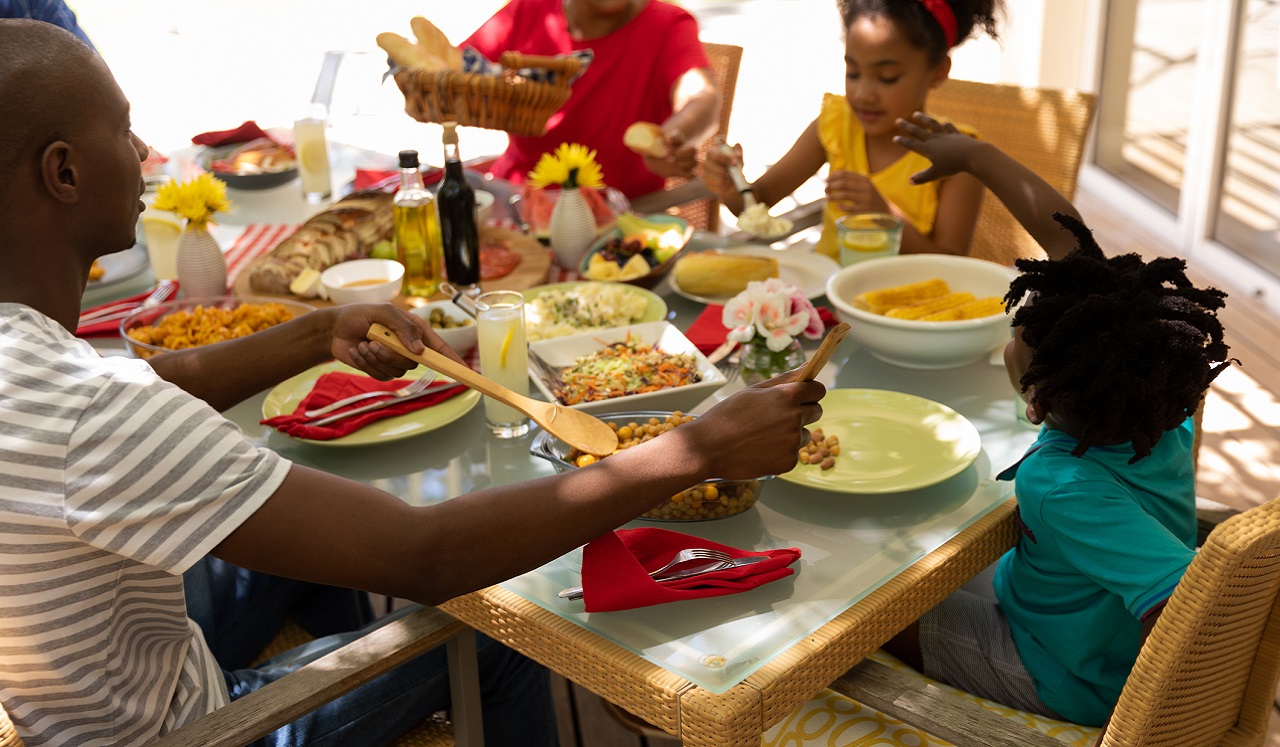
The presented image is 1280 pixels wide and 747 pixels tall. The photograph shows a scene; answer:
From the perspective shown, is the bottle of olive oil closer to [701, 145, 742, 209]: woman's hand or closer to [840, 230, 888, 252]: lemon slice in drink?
[701, 145, 742, 209]: woman's hand

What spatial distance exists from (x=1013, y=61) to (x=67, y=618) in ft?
17.9

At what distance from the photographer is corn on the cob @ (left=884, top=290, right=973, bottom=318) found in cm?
176

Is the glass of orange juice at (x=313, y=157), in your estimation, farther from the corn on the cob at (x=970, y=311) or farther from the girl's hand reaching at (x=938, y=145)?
the corn on the cob at (x=970, y=311)

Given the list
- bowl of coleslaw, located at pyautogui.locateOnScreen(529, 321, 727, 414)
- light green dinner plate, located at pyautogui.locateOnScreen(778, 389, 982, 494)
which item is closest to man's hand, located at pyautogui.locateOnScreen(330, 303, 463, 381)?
bowl of coleslaw, located at pyautogui.locateOnScreen(529, 321, 727, 414)

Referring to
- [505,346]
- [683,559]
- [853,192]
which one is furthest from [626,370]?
[853,192]

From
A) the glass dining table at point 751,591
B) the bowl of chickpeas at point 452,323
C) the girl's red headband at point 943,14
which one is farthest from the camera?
the girl's red headband at point 943,14

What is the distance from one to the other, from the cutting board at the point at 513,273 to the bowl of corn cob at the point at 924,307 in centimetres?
61

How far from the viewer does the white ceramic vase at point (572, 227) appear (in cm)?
221

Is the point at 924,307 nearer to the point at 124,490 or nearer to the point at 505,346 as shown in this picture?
the point at 505,346

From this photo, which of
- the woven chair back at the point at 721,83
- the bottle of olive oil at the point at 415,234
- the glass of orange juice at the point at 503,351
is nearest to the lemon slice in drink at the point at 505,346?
the glass of orange juice at the point at 503,351

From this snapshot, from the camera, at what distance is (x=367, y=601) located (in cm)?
203

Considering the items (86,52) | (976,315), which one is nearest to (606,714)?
(976,315)

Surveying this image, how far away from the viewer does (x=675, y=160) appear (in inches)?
97.7

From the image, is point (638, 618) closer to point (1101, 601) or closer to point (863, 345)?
point (1101, 601)
